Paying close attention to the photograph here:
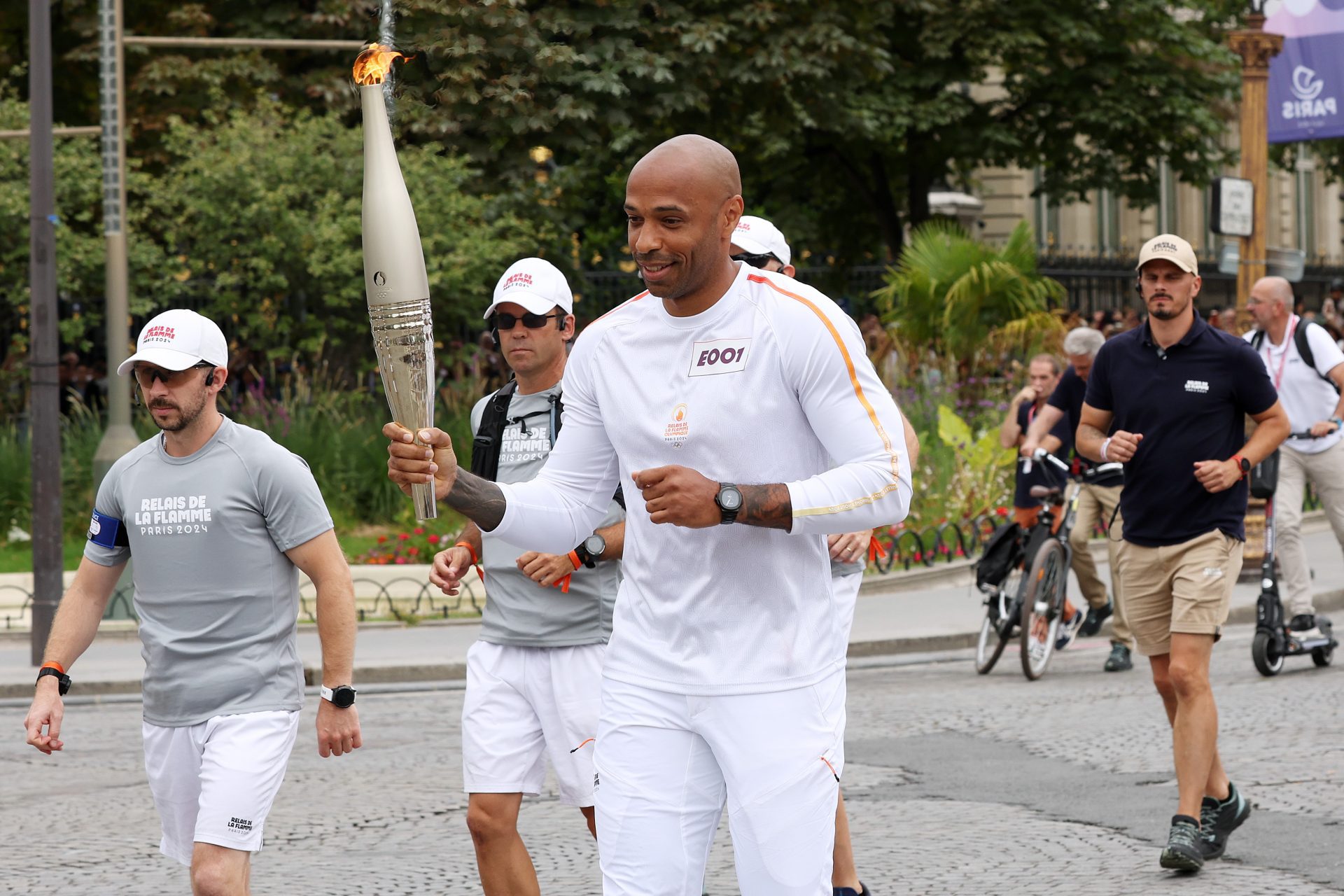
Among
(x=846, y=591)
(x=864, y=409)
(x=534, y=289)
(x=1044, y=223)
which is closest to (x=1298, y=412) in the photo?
(x=846, y=591)

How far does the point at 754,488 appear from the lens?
3.63 m

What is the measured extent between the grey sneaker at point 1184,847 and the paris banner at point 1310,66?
11.7m

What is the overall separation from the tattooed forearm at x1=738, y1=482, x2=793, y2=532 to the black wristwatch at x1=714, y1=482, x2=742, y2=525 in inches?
0.4

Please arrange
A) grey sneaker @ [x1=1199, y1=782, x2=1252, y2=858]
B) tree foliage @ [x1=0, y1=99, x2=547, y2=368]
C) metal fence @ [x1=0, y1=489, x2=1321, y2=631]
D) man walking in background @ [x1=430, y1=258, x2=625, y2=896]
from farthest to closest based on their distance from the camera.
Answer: tree foliage @ [x1=0, y1=99, x2=547, y2=368], metal fence @ [x1=0, y1=489, x2=1321, y2=631], grey sneaker @ [x1=1199, y1=782, x2=1252, y2=858], man walking in background @ [x1=430, y1=258, x2=625, y2=896]

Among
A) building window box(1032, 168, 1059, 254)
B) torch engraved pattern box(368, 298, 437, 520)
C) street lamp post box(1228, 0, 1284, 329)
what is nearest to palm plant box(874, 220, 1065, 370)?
street lamp post box(1228, 0, 1284, 329)

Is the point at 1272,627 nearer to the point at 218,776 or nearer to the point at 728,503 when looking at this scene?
the point at 218,776

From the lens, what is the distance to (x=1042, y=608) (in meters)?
11.4

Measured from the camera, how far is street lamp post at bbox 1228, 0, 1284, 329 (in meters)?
16.2

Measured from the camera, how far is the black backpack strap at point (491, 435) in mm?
5641

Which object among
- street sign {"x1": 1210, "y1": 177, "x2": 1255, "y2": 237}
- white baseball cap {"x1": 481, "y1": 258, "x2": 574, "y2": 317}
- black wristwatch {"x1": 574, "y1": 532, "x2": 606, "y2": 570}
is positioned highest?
street sign {"x1": 1210, "y1": 177, "x2": 1255, "y2": 237}

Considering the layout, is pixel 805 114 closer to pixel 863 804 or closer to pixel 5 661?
pixel 5 661

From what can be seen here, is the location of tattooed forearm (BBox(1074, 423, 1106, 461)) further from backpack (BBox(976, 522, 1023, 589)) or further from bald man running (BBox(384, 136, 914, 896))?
backpack (BBox(976, 522, 1023, 589))

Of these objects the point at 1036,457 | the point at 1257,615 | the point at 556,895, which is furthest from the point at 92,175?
the point at 556,895

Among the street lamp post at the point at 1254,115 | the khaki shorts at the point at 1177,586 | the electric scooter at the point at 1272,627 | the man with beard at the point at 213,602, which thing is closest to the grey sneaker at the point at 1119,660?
the electric scooter at the point at 1272,627
